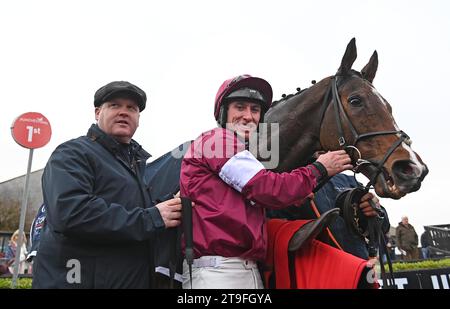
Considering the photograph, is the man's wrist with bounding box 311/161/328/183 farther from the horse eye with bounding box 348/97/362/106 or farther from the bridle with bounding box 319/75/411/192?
the horse eye with bounding box 348/97/362/106

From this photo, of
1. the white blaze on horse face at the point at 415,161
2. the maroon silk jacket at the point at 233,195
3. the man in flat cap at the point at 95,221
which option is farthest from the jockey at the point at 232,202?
the white blaze on horse face at the point at 415,161

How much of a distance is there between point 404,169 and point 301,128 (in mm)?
949

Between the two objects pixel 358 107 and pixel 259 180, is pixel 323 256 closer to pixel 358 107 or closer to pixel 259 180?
pixel 259 180

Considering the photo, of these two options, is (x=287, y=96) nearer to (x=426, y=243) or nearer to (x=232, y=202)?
(x=232, y=202)

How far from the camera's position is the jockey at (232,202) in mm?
2100

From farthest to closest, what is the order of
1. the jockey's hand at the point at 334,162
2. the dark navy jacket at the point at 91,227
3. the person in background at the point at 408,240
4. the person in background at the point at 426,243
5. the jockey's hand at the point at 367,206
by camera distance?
the person in background at the point at 408,240, the person in background at the point at 426,243, the jockey's hand at the point at 367,206, the jockey's hand at the point at 334,162, the dark navy jacket at the point at 91,227

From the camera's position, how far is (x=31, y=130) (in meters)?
6.32

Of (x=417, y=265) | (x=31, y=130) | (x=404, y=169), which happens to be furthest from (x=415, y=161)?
(x=417, y=265)

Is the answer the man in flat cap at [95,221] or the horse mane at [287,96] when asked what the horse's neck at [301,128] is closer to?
the horse mane at [287,96]

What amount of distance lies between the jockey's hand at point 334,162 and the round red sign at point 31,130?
Result: 5392mm

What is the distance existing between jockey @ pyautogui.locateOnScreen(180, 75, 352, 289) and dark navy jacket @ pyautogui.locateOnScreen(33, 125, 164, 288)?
11.2 inches
